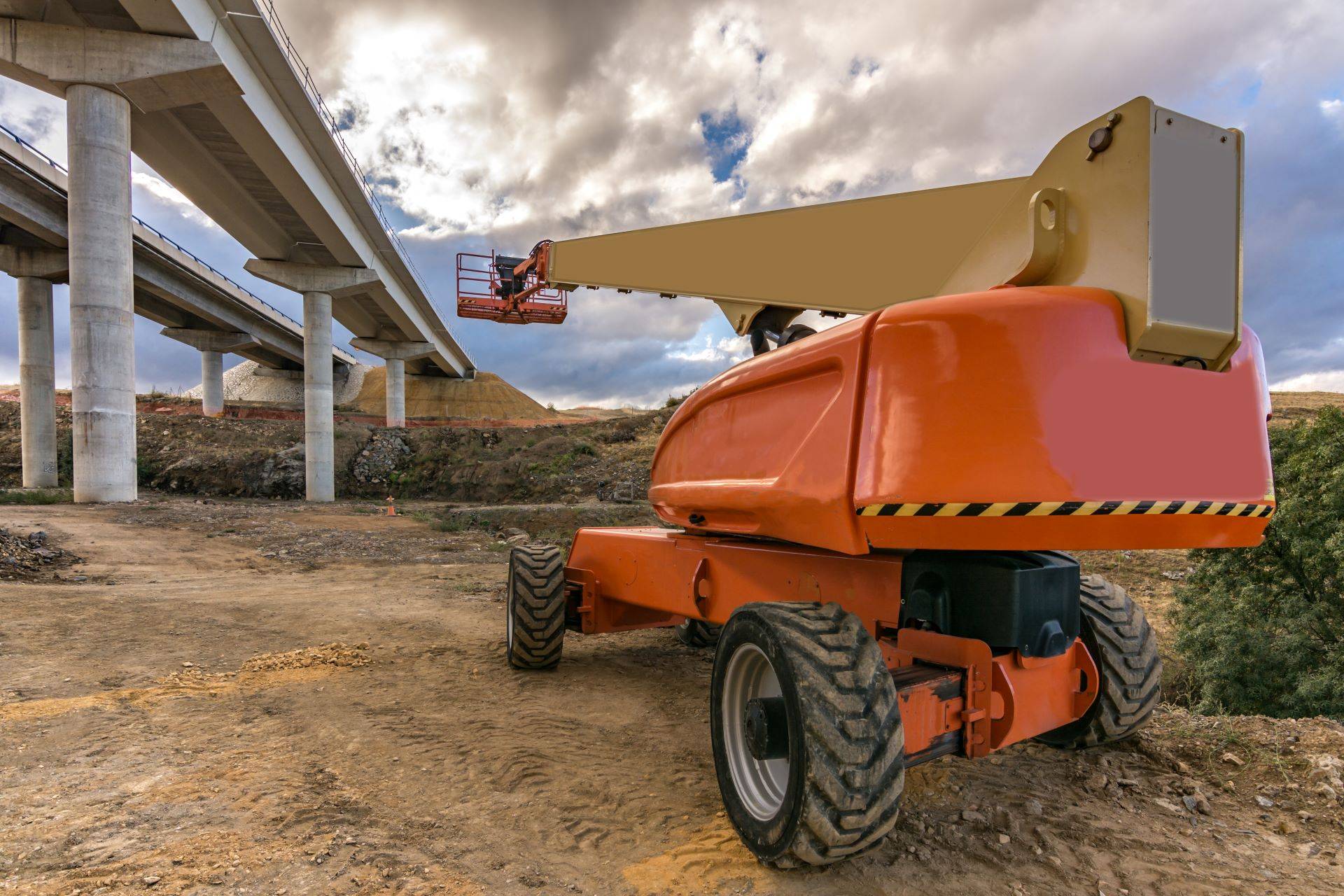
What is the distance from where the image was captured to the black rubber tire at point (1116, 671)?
3311 millimetres

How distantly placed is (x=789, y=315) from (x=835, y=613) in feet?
5.63

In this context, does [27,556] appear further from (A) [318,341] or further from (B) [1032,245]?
(A) [318,341]

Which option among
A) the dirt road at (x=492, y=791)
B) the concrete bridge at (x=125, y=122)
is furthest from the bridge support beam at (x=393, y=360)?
the dirt road at (x=492, y=791)

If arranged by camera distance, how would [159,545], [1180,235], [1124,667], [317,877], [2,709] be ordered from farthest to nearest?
[159,545], [2,709], [1124,667], [317,877], [1180,235]

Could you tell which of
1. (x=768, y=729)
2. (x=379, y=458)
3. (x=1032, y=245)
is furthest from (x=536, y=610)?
(x=379, y=458)

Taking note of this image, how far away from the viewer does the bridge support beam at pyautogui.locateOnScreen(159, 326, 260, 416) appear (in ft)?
137

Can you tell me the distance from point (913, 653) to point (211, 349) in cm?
4951

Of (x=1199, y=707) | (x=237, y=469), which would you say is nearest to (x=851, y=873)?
(x=1199, y=707)

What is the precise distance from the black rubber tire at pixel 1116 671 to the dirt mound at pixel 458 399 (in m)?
55.8

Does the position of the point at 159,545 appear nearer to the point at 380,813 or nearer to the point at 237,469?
the point at 380,813

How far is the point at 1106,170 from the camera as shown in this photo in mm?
2273

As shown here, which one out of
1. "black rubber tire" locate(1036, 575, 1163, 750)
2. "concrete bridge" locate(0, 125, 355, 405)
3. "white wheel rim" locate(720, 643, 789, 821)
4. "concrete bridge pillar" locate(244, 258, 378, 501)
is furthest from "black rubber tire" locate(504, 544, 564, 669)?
"concrete bridge pillar" locate(244, 258, 378, 501)

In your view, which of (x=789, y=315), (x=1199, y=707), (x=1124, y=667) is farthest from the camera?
(x=1199, y=707)

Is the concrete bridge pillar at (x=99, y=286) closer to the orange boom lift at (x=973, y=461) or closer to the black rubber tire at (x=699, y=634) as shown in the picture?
the black rubber tire at (x=699, y=634)
